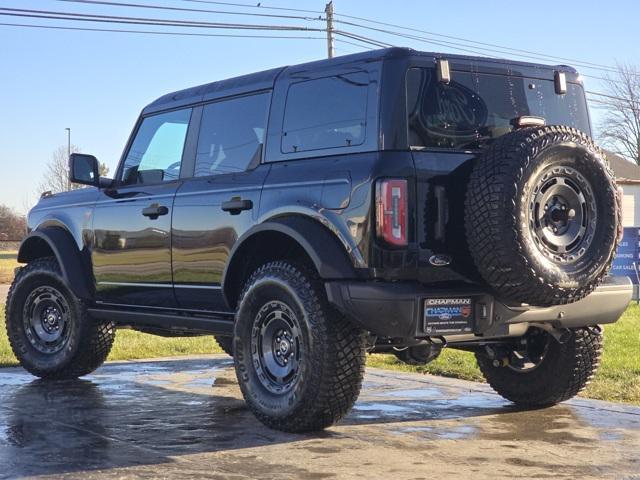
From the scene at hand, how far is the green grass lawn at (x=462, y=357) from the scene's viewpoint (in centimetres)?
756

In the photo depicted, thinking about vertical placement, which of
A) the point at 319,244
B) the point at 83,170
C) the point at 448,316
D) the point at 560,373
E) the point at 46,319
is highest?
the point at 83,170

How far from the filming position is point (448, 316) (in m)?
5.28

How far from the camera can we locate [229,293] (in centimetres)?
630

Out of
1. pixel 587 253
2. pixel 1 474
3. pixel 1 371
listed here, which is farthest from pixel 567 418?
pixel 1 371

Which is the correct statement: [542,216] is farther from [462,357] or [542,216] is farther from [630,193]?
[630,193]

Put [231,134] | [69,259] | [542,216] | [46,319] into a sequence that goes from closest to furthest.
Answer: [542,216], [231,134], [69,259], [46,319]

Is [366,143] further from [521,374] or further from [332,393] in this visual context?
[521,374]

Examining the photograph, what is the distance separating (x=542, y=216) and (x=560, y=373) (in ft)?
5.01

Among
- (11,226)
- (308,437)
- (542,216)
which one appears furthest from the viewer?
(11,226)

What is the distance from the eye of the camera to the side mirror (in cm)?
766

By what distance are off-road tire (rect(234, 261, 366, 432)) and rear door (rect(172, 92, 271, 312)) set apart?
526mm

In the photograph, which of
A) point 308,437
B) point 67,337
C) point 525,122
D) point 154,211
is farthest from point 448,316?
point 67,337

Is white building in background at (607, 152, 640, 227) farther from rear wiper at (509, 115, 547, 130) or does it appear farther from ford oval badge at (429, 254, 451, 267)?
ford oval badge at (429, 254, 451, 267)

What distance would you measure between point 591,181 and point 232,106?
99.0 inches
